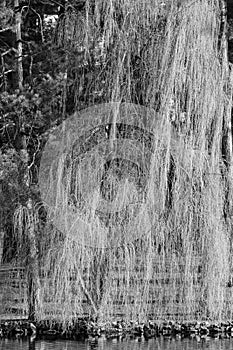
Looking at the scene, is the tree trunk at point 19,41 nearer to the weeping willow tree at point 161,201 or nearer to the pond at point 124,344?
the weeping willow tree at point 161,201

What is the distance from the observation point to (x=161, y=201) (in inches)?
488

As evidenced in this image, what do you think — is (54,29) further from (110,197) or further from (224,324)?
(224,324)

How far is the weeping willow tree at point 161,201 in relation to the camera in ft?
40.2

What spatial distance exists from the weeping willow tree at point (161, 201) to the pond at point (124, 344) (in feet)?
1.67

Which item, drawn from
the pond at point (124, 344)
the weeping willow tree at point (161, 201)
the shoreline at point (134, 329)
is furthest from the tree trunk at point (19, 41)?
the pond at point (124, 344)

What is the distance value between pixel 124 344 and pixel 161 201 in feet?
6.51

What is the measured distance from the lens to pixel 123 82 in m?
12.9

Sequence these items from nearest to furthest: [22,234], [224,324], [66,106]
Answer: [224,324], [22,234], [66,106]

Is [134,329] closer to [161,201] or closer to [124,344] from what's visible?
[124,344]

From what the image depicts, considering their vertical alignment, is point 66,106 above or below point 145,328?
above

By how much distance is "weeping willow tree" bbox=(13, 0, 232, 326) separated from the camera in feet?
40.2

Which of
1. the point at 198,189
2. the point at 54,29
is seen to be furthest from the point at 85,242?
the point at 54,29

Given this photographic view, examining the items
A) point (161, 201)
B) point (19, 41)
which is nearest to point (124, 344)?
point (161, 201)

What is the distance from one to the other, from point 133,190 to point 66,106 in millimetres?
3078
